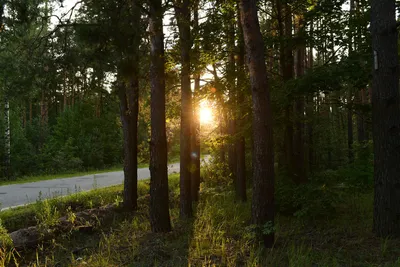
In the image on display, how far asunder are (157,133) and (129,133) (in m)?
2.84

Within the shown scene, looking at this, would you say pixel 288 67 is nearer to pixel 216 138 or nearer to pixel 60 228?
pixel 216 138

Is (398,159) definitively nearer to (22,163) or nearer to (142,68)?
(142,68)

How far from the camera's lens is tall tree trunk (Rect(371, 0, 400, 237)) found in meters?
6.24

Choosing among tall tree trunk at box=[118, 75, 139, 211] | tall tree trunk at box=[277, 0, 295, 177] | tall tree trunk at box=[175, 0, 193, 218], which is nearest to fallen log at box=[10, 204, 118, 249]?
tall tree trunk at box=[118, 75, 139, 211]

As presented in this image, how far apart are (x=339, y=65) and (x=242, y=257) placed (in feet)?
16.1

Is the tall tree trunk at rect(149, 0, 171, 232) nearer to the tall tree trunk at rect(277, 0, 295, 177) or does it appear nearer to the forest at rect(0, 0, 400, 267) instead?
the forest at rect(0, 0, 400, 267)

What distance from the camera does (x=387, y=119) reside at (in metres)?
6.26

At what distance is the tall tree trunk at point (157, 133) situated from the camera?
7.18 meters

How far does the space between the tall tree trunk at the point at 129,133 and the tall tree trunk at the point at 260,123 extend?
453 cm

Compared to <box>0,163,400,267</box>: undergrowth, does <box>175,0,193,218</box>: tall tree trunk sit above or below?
above

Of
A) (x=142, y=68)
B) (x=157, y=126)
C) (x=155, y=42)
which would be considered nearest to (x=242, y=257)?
(x=157, y=126)

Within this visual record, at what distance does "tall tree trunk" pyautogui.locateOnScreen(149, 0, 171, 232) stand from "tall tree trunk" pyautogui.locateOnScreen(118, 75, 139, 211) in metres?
2.33

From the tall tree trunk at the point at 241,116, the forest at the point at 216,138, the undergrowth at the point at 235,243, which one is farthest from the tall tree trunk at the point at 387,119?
the tall tree trunk at the point at 241,116

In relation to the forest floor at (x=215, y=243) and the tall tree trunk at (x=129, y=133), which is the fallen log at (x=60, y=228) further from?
the tall tree trunk at (x=129, y=133)
